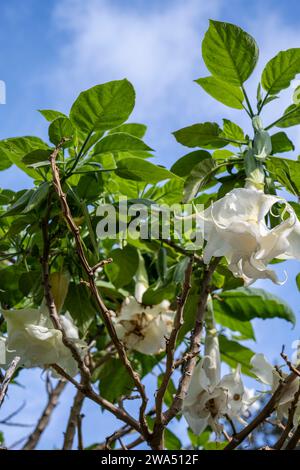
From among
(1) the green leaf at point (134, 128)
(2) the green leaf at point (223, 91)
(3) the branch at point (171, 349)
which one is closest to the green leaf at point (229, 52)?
(2) the green leaf at point (223, 91)

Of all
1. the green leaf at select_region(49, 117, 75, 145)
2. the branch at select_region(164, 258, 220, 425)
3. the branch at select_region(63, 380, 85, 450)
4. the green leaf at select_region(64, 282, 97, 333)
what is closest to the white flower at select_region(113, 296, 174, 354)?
the green leaf at select_region(64, 282, 97, 333)

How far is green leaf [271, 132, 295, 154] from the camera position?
138 cm

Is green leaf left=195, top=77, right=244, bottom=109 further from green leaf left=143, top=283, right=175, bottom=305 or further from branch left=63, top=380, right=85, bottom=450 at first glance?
branch left=63, top=380, right=85, bottom=450

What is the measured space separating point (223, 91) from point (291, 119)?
139mm

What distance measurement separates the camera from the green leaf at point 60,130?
4.27ft

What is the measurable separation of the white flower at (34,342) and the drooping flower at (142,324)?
284 millimetres

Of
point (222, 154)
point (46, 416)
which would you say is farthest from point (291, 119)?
point (46, 416)

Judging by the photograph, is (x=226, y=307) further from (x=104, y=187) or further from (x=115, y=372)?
(x=104, y=187)

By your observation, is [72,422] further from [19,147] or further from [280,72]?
[280,72]

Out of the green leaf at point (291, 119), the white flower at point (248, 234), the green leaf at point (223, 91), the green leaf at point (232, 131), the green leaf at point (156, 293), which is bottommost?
the white flower at point (248, 234)

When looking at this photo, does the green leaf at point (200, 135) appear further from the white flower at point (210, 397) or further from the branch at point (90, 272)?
the white flower at point (210, 397)

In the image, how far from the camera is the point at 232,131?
1.41m

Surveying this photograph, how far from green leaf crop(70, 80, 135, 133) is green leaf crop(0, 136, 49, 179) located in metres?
0.11
